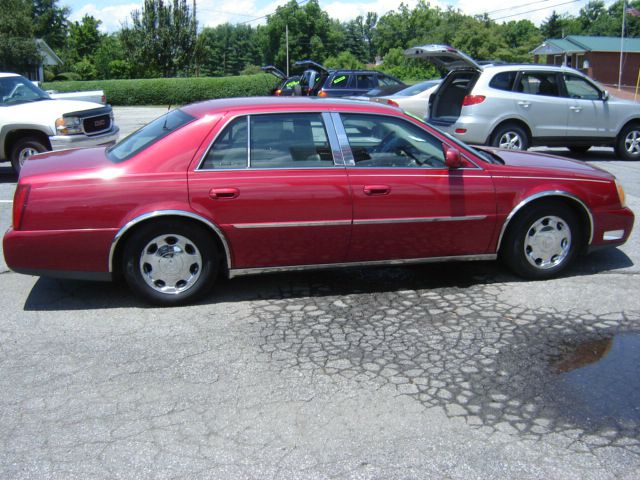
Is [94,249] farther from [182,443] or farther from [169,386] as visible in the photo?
[182,443]

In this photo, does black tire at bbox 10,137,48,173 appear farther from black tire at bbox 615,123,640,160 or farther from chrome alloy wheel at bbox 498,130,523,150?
black tire at bbox 615,123,640,160

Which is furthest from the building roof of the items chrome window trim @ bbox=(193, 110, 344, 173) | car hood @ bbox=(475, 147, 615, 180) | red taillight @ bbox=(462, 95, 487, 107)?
chrome window trim @ bbox=(193, 110, 344, 173)

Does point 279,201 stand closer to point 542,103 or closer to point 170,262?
point 170,262

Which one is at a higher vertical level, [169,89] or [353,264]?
[169,89]

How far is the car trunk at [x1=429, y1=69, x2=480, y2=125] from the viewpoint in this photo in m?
11.7

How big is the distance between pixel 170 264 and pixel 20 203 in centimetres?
115

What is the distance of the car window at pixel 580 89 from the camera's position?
11.9m

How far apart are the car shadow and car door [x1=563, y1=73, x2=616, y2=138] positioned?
20.2ft

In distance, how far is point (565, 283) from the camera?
18.7 feet

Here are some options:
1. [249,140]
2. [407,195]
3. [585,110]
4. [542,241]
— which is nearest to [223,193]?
[249,140]

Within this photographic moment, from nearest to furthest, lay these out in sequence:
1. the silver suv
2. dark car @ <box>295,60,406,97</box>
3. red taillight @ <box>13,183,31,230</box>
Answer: red taillight @ <box>13,183,31,230</box>, the silver suv, dark car @ <box>295,60,406,97</box>

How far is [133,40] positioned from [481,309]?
47.1m

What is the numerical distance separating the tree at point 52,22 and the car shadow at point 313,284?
242 ft

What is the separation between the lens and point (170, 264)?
5.05m
